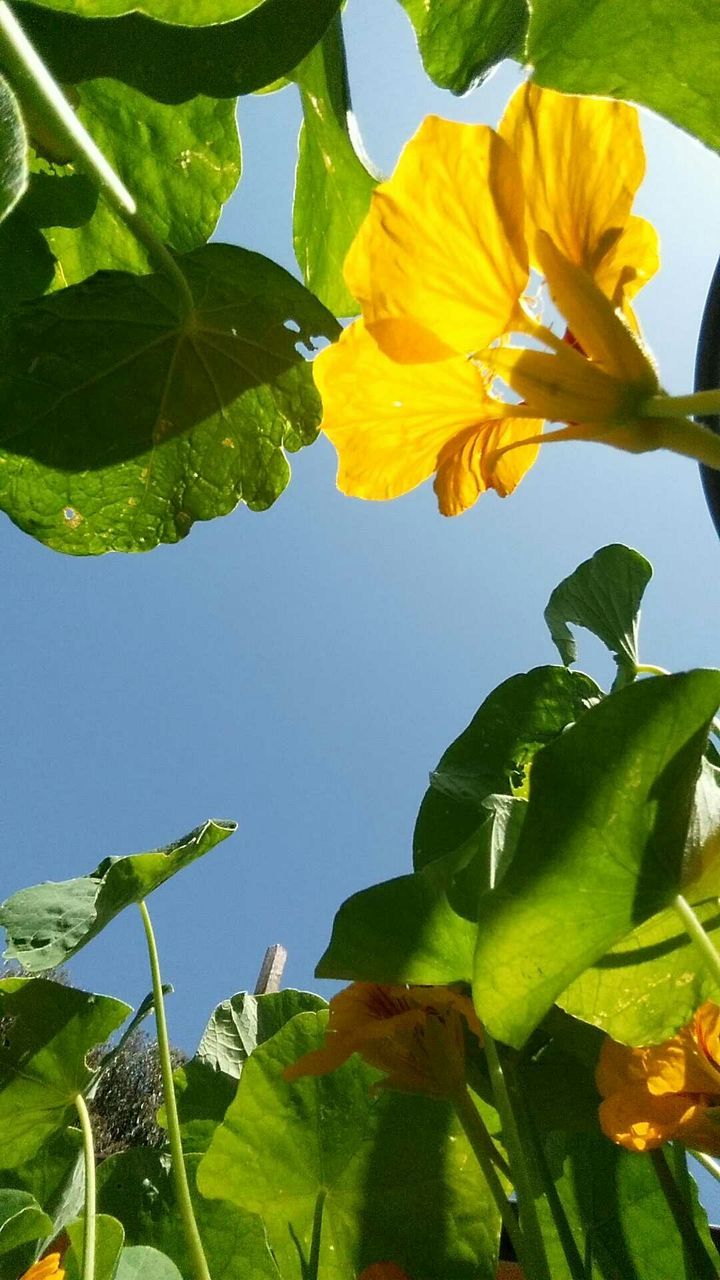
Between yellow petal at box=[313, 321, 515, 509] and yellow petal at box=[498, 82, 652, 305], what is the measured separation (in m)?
0.05

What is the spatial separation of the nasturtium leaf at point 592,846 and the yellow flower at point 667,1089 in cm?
7

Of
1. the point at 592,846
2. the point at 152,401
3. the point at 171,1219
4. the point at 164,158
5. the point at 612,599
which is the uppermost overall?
the point at 164,158

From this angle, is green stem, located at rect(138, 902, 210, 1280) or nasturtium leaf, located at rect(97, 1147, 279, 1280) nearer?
green stem, located at rect(138, 902, 210, 1280)

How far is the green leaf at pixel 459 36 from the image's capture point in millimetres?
319

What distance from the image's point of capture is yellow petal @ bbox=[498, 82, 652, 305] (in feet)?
0.88

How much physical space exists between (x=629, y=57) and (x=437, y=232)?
2.8 inches

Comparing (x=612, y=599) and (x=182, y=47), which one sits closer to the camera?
(x=182, y=47)

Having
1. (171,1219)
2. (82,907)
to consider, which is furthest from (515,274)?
(171,1219)

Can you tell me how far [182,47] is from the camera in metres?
0.35

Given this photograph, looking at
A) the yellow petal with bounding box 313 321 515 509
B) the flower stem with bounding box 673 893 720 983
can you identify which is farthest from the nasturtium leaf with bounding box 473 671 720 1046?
the yellow petal with bounding box 313 321 515 509

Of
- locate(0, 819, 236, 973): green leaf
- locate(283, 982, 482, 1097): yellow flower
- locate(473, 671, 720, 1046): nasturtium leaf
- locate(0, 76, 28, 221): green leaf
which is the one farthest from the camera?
locate(0, 819, 236, 973): green leaf

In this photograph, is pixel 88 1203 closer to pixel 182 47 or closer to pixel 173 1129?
pixel 173 1129

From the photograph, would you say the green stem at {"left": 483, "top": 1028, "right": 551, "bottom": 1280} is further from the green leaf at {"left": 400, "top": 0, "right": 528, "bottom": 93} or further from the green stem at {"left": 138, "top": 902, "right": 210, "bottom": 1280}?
the green leaf at {"left": 400, "top": 0, "right": 528, "bottom": 93}

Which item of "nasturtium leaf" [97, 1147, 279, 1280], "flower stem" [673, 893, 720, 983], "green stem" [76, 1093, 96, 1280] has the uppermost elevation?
"flower stem" [673, 893, 720, 983]
